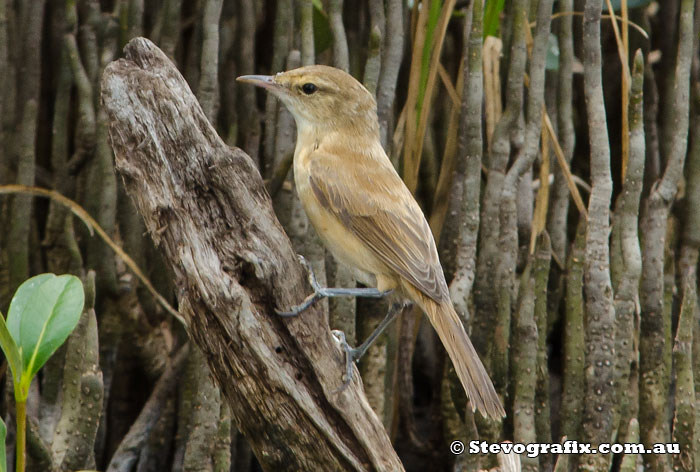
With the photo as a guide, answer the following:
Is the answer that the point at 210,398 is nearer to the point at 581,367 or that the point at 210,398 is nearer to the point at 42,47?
the point at 581,367

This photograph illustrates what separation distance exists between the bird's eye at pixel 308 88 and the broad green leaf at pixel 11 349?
1185mm

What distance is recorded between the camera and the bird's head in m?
2.79

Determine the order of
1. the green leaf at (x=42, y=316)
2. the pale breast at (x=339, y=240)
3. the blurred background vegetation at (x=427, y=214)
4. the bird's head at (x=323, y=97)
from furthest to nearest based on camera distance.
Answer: the blurred background vegetation at (x=427, y=214)
the bird's head at (x=323, y=97)
the pale breast at (x=339, y=240)
the green leaf at (x=42, y=316)

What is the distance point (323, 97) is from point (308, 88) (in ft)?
0.19

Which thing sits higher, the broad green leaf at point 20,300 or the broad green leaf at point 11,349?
the broad green leaf at point 20,300

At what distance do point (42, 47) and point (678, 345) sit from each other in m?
2.88

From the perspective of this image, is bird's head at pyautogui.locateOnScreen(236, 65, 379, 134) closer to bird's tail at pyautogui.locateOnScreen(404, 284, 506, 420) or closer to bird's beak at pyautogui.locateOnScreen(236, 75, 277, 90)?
bird's beak at pyautogui.locateOnScreen(236, 75, 277, 90)

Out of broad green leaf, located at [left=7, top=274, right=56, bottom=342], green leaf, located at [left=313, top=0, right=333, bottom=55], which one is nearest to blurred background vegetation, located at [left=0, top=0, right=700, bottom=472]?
green leaf, located at [left=313, top=0, right=333, bottom=55]

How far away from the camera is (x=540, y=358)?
3279 millimetres

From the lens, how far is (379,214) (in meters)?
2.68

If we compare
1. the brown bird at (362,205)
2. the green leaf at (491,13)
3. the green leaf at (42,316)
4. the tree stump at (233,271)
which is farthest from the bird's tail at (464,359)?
the green leaf at (491,13)

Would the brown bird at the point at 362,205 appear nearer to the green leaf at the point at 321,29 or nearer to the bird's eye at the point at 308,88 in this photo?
the bird's eye at the point at 308,88

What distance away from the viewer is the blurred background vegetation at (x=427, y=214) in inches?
124

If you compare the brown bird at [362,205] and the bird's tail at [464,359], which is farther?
the brown bird at [362,205]
